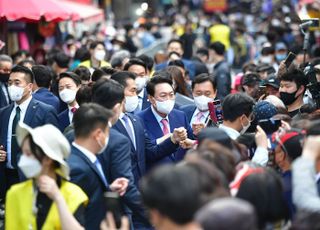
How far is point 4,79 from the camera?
12.7 metres

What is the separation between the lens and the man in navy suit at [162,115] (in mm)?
9258

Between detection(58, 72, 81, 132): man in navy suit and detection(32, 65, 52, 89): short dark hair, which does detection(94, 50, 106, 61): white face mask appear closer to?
detection(32, 65, 52, 89): short dark hair

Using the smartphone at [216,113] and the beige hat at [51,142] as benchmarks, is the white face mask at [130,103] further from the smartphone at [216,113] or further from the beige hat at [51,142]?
the beige hat at [51,142]

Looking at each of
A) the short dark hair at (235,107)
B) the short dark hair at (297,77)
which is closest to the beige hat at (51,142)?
the short dark hair at (235,107)

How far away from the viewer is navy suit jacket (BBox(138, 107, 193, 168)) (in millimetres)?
9195

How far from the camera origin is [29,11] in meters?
16.1

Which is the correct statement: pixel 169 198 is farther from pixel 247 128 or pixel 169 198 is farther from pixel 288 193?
Answer: pixel 247 128

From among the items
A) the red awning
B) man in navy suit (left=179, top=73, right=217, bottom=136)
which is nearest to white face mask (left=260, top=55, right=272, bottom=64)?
the red awning

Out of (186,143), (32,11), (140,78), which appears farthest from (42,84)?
(32,11)

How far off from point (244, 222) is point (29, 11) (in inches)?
495

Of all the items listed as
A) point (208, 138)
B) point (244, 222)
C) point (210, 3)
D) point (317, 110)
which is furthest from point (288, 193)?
point (210, 3)

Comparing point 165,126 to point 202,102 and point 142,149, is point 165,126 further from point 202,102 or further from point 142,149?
point 142,149

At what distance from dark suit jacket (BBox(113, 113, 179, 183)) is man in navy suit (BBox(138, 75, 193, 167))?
0.50 metres

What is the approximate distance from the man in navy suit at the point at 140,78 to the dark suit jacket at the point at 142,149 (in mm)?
2348
